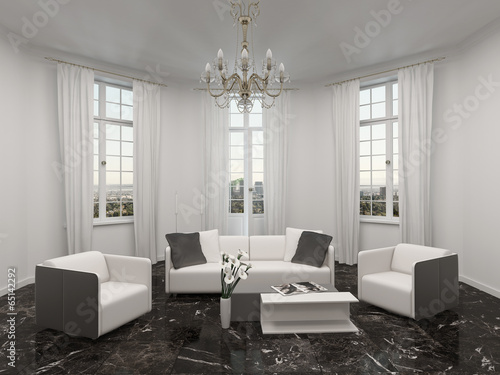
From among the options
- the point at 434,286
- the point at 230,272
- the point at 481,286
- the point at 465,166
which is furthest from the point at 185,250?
the point at 465,166

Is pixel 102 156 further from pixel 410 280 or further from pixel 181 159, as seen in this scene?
pixel 410 280

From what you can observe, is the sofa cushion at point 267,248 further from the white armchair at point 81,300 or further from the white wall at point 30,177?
the white wall at point 30,177

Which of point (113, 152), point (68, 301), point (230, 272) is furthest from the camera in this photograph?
point (113, 152)

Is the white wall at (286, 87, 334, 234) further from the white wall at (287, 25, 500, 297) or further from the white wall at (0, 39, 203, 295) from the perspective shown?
the white wall at (0, 39, 203, 295)

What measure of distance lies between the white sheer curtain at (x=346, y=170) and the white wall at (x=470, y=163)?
4.06ft

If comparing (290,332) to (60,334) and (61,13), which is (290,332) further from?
(61,13)

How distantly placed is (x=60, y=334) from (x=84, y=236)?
7.16 ft

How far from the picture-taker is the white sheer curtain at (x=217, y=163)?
19.6ft

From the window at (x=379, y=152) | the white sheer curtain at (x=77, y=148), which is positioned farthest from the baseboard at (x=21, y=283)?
the window at (x=379, y=152)

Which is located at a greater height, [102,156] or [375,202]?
[102,156]

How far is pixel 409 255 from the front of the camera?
388 cm

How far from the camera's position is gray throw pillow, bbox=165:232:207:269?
4.12 metres

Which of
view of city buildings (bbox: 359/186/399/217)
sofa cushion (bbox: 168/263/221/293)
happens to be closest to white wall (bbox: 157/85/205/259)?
sofa cushion (bbox: 168/263/221/293)

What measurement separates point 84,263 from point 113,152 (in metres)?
2.71
